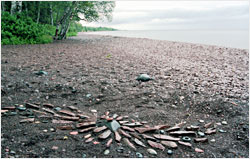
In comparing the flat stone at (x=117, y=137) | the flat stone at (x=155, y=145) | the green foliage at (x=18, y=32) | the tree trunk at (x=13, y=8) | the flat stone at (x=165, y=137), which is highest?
the tree trunk at (x=13, y=8)

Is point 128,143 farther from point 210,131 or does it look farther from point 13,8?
point 13,8

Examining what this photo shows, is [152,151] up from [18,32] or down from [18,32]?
down

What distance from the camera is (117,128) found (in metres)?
3.39

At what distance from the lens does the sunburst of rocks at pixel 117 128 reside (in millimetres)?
3041

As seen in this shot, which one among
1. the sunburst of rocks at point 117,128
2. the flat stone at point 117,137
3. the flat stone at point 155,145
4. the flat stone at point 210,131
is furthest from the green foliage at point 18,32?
the flat stone at point 210,131

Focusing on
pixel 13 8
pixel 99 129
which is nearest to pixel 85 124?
pixel 99 129

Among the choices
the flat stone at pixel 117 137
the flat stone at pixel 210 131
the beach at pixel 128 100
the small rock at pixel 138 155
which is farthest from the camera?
the flat stone at pixel 210 131

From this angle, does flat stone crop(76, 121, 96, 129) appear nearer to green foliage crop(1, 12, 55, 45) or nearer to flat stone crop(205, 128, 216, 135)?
flat stone crop(205, 128, 216, 135)

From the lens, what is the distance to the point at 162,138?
316 centimetres

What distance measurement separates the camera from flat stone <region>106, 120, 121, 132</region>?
11.0 feet

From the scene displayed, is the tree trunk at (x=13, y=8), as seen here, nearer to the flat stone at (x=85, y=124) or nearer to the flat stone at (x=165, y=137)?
the flat stone at (x=85, y=124)

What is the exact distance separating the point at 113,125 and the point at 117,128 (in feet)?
0.27

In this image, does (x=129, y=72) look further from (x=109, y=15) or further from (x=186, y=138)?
(x=109, y=15)

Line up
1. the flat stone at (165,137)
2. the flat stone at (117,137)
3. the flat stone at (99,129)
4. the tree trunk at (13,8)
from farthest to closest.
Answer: the tree trunk at (13,8) < the flat stone at (99,129) < the flat stone at (165,137) < the flat stone at (117,137)
